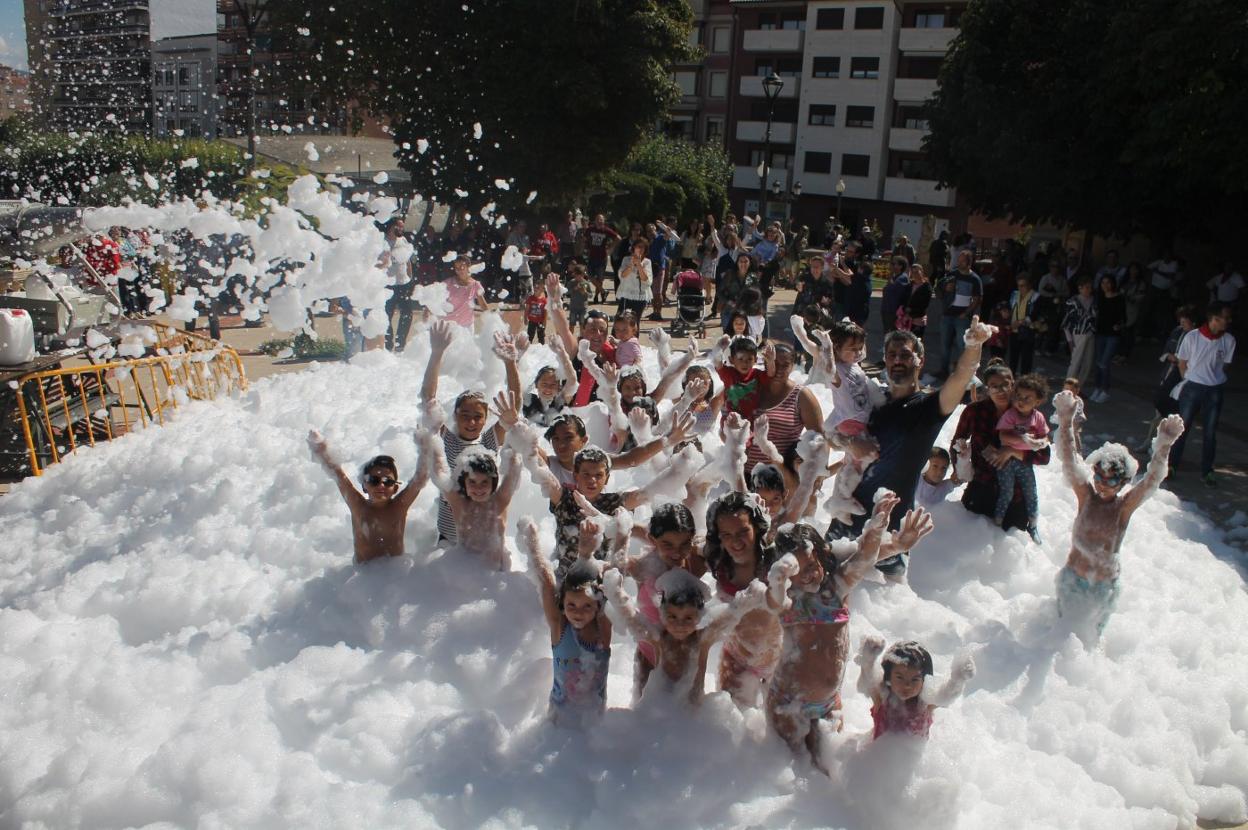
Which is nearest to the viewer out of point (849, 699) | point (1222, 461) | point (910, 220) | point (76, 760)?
point (76, 760)

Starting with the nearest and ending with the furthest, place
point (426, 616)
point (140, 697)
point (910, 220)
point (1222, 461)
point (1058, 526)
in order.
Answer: point (140, 697)
point (426, 616)
point (1058, 526)
point (1222, 461)
point (910, 220)

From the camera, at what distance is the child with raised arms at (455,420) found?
5.54 meters

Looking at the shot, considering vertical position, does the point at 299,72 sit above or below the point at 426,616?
above

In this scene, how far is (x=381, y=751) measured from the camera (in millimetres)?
4062

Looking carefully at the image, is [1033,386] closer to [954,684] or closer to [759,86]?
[954,684]

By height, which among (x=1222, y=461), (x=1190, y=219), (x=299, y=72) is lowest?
(x=1222, y=461)

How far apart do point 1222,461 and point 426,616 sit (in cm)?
841

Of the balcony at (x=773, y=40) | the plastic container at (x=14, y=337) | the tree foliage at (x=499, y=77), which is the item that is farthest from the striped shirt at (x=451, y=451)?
the balcony at (x=773, y=40)

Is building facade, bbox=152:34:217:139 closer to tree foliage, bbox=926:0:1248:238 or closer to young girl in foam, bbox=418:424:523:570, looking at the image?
tree foliage, bbox=926:0:1248:238

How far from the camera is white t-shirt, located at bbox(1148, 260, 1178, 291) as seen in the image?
15.7 meters

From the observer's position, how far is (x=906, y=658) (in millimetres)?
3713

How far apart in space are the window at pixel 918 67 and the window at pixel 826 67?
259 centimetres

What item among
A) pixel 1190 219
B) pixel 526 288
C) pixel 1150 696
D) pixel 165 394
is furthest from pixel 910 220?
pixel 1150 696

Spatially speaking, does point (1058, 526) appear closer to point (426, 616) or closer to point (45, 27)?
point (426, 616)
